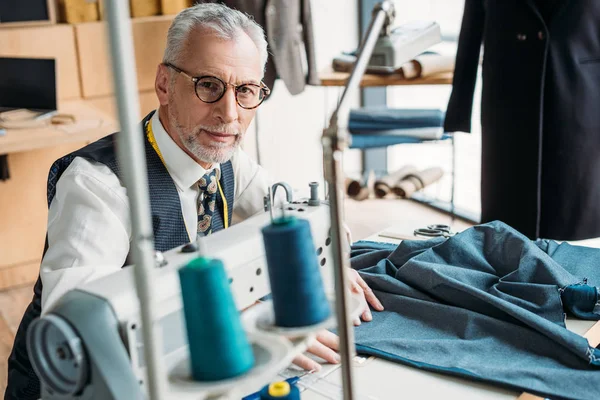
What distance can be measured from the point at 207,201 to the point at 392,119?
1055 millimetres

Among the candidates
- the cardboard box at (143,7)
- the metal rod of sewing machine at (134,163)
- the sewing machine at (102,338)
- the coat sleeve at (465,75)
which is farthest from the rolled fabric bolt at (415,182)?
the metal rod of sewing machine at (134,163)

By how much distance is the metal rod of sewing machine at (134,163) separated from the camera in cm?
66

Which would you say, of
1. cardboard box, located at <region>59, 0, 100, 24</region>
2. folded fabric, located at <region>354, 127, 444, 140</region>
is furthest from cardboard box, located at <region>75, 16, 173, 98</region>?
folded fabric, located at <region>354, 127, 444, 140</region>

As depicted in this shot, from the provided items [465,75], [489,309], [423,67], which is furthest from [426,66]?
[489,309]

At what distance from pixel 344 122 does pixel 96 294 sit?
423mm

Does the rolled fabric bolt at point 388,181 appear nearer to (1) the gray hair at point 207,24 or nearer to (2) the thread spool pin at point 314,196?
(1) the gray hair at point 207,24

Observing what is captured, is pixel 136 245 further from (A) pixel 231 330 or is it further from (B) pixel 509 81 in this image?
(B) pixel 509 81

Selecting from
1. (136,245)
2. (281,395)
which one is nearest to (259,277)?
(281,395)

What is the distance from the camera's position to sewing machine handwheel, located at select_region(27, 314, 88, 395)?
38.3 inches

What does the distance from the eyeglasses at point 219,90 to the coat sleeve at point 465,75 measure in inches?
64.1

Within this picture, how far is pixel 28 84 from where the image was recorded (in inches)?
150

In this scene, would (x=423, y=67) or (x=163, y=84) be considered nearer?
(x=163, y=84)

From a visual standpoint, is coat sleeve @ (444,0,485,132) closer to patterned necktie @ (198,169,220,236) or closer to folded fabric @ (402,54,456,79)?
folded fabric @ (402,54,456,79)

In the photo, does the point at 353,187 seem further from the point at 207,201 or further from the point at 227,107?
the point at 227,107
